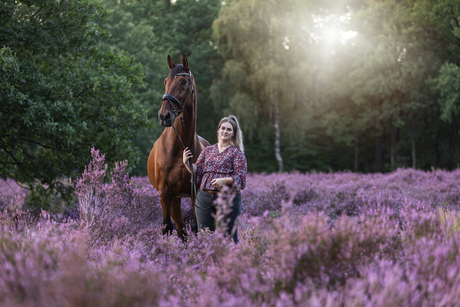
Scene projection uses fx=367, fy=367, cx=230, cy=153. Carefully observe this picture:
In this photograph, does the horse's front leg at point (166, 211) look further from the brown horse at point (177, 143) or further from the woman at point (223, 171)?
the woman at point (223, 171)

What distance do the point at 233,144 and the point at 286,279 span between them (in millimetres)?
2340

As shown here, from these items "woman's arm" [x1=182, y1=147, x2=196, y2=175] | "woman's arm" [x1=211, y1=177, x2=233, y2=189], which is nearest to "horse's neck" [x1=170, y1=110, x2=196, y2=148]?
"woman's arm" [x1=182, y1=147, x2=196, y2=175]

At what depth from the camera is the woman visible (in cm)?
432

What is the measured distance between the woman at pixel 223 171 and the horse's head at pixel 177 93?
579mm

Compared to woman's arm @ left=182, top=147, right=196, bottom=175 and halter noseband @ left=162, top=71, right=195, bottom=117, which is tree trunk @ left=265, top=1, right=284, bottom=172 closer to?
halter noseband @ left=162, top=71, right=195, bottom=117

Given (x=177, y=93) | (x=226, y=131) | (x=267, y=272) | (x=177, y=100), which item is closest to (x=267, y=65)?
(x=177, y=93)

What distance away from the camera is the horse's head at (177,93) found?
4.60 meters

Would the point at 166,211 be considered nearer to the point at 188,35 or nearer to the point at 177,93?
the point at 177,93

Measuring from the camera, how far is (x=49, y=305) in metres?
1.95

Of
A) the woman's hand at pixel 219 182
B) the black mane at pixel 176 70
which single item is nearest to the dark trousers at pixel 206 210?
the woman's hand at pixel 219 182

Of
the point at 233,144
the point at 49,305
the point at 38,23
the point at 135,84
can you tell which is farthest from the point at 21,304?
the point at 135,84

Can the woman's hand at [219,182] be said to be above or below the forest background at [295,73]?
below

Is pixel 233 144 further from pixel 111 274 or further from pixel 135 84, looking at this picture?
pixel 135 84

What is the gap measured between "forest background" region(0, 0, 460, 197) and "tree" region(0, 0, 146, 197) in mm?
70
